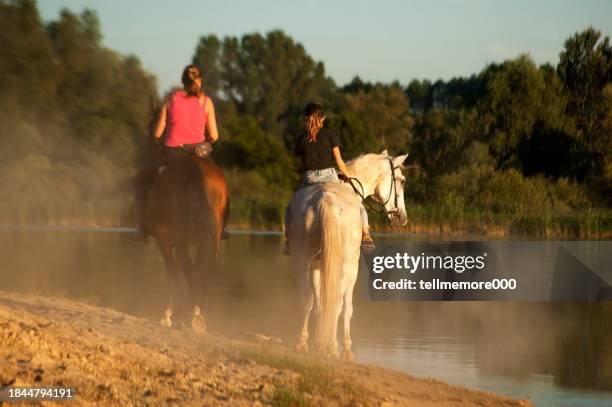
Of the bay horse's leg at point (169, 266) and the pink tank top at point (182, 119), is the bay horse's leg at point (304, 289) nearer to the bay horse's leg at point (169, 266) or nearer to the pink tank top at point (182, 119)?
the bay horse's leg at point (169, 266)

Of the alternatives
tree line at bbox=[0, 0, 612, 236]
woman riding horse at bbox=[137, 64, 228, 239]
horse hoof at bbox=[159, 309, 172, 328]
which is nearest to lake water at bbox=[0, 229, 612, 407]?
horse hoof at bbox=[159, 309, 172, 328]

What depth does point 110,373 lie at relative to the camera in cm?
878

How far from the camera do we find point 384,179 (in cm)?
1434

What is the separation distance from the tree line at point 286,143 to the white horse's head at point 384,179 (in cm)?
2393

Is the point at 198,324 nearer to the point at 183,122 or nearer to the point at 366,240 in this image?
the point at 366,240

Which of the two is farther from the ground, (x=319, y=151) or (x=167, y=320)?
(x=319, y=151)

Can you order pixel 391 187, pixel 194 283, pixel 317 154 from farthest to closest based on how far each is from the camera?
1. pixel 391 187
2. pixel 194 283
3. pixel 317 154

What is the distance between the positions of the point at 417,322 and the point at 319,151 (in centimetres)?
640

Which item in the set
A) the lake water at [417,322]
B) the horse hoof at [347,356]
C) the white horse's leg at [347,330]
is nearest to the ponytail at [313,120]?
the white horse's leg at [347,330]

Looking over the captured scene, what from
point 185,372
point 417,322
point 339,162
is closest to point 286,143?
point 417,322

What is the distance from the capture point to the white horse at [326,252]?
11.9 metres

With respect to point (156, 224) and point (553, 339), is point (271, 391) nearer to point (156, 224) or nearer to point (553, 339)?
point (156, 224)

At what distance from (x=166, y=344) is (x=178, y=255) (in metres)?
2.19

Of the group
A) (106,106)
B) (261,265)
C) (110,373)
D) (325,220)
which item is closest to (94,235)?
(106,106)
